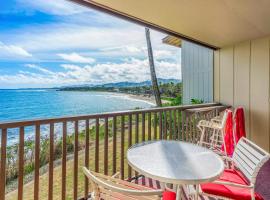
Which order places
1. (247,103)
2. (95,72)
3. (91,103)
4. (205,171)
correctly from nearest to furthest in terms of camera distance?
(205,171) → (247,103) → (91,103) → (95,72)

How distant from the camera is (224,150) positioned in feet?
9.43

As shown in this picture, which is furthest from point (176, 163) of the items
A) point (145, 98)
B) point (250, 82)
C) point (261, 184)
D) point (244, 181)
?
point (145, 98)

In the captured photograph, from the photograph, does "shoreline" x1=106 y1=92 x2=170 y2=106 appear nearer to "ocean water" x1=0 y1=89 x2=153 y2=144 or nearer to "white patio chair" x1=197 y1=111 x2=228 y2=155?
"ocean water" x1=0 y1=89 x2=153 y2=144

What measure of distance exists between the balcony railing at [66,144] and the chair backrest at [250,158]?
1403 millimetres

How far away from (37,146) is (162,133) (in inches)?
78.6

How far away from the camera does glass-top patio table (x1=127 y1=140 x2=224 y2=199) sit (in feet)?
4.46

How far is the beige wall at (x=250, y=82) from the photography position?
3934mm

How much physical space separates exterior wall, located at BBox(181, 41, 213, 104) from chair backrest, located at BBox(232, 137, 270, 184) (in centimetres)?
322

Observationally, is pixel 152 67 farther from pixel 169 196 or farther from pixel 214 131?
pixel 169 196

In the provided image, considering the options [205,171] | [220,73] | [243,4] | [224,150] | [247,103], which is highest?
[243,4]

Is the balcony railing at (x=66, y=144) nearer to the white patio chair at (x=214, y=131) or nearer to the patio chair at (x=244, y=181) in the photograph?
the white patio chair at (x=214, y=131)

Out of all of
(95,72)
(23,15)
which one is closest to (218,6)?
(95,72)

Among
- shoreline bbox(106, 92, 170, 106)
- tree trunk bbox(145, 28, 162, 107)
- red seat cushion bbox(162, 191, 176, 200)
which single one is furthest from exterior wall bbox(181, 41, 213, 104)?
shoreline bbox(106, 92, 170, 106)

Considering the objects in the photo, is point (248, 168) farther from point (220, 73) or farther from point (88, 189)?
point (220, 73)
